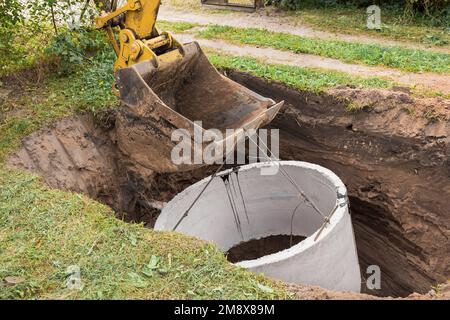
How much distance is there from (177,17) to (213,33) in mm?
2860

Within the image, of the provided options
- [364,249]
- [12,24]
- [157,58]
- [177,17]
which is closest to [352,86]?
[364,249]

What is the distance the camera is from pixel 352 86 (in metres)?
8.58

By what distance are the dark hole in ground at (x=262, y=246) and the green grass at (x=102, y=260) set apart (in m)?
3.20

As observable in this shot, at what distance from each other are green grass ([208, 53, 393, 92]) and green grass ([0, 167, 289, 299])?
13.4 ft

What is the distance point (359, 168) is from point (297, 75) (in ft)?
6.41

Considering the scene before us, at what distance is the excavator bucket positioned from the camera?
6.46 metres

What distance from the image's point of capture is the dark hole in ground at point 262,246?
8.92 m

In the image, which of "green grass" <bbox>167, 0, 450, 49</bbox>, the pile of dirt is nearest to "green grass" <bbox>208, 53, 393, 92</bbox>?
the pile of dirt

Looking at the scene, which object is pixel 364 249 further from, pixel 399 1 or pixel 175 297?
pixel 399 1

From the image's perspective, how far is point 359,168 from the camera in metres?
8.42
